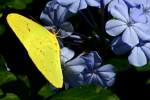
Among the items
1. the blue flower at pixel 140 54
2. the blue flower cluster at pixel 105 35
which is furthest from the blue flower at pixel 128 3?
the blue flower at pixel 140 54

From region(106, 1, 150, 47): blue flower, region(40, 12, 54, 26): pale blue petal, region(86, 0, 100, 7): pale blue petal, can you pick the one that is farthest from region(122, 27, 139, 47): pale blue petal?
region(40, 12, 54, 26): pale blue petal

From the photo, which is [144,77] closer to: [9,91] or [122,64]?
[122,64]

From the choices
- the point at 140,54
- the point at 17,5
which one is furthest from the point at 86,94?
the point at 17,5

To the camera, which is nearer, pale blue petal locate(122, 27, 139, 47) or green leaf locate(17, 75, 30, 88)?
pale blue petal locate(122, 27, 139, 47)

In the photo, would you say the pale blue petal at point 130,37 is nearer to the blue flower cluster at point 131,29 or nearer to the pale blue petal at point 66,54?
the blue flower cluster at point 131,29

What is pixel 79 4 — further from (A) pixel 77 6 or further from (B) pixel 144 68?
(B) pixel 144 68

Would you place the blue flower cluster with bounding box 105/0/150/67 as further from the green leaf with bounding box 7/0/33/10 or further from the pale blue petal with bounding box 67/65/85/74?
the green leaf with bounding box 7/0/33/10
